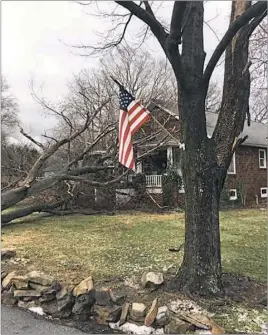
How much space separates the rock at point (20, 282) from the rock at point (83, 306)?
2.80 feet

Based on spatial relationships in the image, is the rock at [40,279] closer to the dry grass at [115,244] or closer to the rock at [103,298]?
the dry grass at [115,244]

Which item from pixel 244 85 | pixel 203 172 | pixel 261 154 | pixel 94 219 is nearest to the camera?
pixel 203 172

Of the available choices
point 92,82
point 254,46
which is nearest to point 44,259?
point 254,46

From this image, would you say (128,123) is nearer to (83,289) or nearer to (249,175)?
(83,289)

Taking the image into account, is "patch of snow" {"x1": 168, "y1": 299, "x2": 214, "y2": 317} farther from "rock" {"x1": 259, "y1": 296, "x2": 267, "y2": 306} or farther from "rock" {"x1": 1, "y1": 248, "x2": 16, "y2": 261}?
"rock" {"x1": 1, "y1": 248, "x2": 16, "y2": 261}

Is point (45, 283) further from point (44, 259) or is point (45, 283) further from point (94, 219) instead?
point (94, 219)

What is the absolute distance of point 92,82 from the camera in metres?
20.4

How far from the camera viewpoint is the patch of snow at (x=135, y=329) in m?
3.59

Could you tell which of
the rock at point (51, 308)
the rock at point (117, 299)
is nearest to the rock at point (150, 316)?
the rock at point (117, 299)

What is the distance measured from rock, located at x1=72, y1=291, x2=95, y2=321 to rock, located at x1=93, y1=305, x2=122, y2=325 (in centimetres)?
10

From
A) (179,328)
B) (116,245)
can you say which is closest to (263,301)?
(179,328)

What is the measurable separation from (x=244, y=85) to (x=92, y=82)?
54.1ft

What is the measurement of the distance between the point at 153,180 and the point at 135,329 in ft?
37.1

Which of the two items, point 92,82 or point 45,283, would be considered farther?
point 92,82
